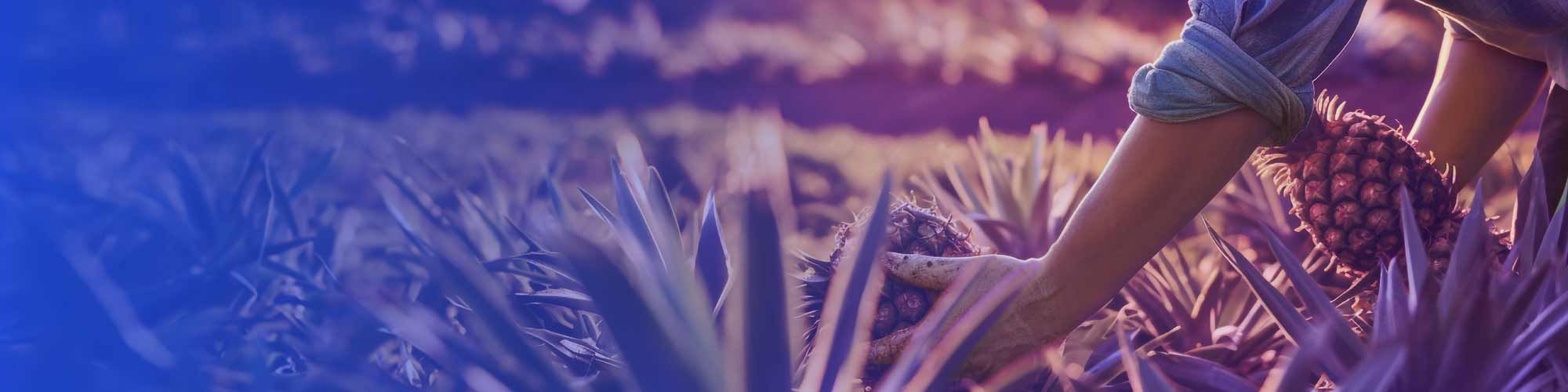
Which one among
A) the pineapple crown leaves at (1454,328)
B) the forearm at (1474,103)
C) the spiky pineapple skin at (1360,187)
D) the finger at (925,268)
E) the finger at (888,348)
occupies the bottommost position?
the pineapple crown leaves at (1454,328)

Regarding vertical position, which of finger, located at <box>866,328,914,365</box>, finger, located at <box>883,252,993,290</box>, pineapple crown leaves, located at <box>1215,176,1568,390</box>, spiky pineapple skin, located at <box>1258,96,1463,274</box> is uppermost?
spiky pineapple skin, located at <box>1258,96,1463,274</box>

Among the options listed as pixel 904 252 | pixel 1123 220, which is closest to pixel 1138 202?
pixel 1123 220

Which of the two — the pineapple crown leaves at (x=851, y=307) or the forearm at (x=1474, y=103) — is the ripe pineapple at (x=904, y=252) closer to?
the pineapple crown leaves at (x=851, y=307)

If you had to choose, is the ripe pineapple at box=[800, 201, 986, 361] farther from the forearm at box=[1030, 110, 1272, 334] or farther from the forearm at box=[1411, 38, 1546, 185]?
the forearm at box=[1411, 38, 1546, 185]

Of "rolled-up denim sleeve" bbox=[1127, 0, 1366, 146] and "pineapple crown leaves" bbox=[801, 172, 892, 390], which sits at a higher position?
"rolled-up denim sleeve" bbox=[1127, 0, 1366, 146]

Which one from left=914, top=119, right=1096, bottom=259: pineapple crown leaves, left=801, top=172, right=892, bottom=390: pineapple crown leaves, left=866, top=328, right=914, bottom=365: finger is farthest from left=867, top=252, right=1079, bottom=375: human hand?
left=914, top=119, right=1096, bottom=259: pineapple crown leaves

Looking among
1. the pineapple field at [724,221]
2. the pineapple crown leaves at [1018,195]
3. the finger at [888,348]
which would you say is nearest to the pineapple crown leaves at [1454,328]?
the pineapple field at [724,221]

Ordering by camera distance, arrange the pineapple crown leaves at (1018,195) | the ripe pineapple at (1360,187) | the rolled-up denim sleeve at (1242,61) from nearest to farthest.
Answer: the rolled-up denim sleeve at (1242,61) < the ripe pineapple at (1360,187) < the pineapple crown leaves at (1018,195)
